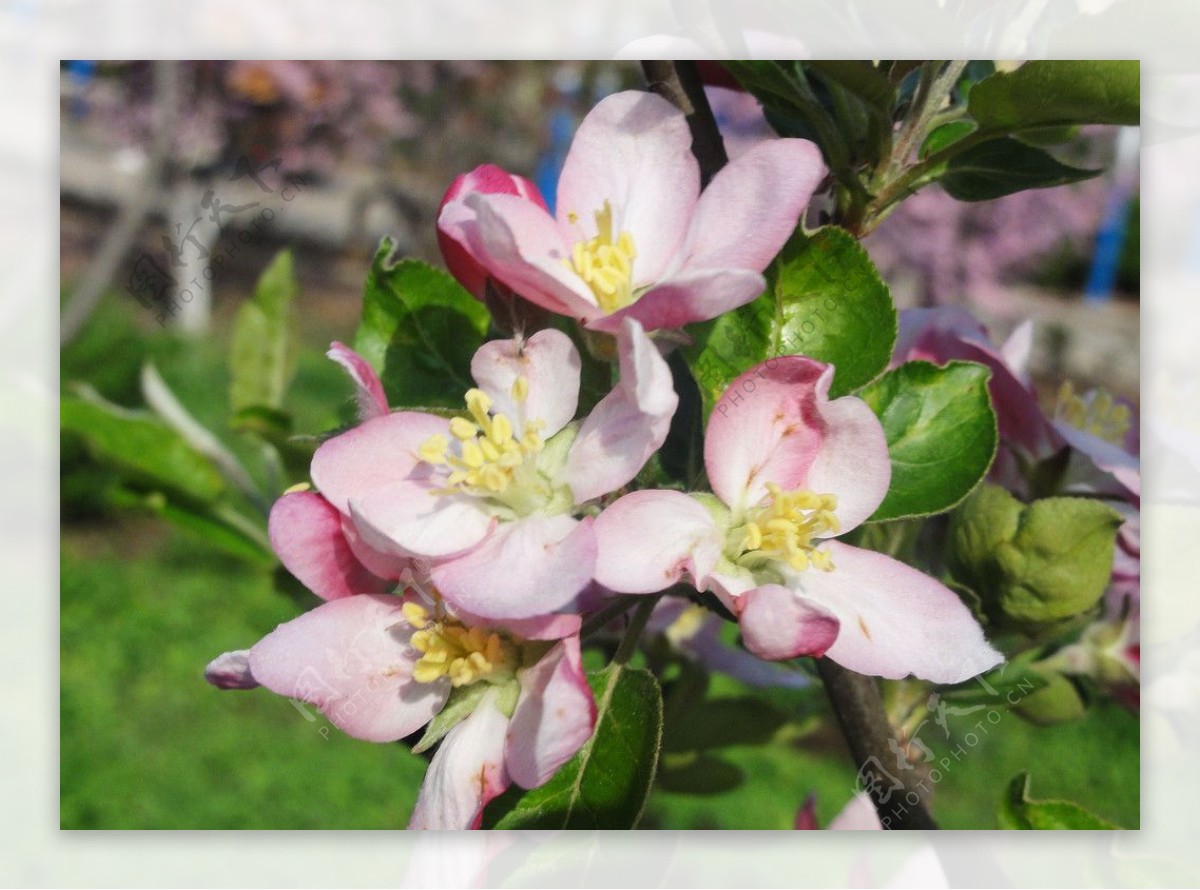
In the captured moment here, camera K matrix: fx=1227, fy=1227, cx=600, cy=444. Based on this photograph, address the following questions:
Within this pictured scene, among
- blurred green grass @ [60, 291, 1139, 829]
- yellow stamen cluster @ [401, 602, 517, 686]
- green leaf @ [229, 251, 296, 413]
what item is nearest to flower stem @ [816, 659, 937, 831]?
yellow stamen cluster @ [401, 602, 517, 686]

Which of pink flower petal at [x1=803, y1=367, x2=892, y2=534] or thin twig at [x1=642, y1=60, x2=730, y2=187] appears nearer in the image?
pink flower petal at [x1=803, y1=367, x2=892, y2=534]

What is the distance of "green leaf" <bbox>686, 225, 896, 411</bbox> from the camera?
2.19 ft

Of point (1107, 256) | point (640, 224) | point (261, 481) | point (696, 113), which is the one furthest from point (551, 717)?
point (1107, 256)

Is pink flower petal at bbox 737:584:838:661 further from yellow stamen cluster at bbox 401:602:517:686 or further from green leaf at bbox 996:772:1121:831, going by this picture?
green leaf at bbox 996:772:1121:831

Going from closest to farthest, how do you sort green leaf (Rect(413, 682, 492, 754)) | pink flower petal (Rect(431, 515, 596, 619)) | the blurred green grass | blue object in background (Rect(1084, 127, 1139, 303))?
pink flower petal (Rect(431, 515, 596, 619)) → green leaf (Rect(413, 682, 492, 754)) → the blurred green grass → blue object in background (Rect(1084, 127, 1139, 303))

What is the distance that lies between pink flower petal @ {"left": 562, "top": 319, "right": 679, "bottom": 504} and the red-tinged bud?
100mm

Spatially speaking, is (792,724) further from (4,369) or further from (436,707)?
(4,369)

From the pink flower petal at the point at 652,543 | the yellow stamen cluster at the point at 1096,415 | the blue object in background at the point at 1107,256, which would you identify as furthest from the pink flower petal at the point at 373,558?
the blue object in background at the point at 1107,256

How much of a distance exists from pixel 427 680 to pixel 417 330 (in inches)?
10.4

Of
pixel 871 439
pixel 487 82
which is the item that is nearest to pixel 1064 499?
pixel 871 439

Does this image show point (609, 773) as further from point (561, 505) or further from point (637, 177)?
point (637, 177)

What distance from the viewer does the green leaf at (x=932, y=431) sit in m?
0.70

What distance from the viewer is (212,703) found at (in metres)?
3.05

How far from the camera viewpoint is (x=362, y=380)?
0.61 metres
